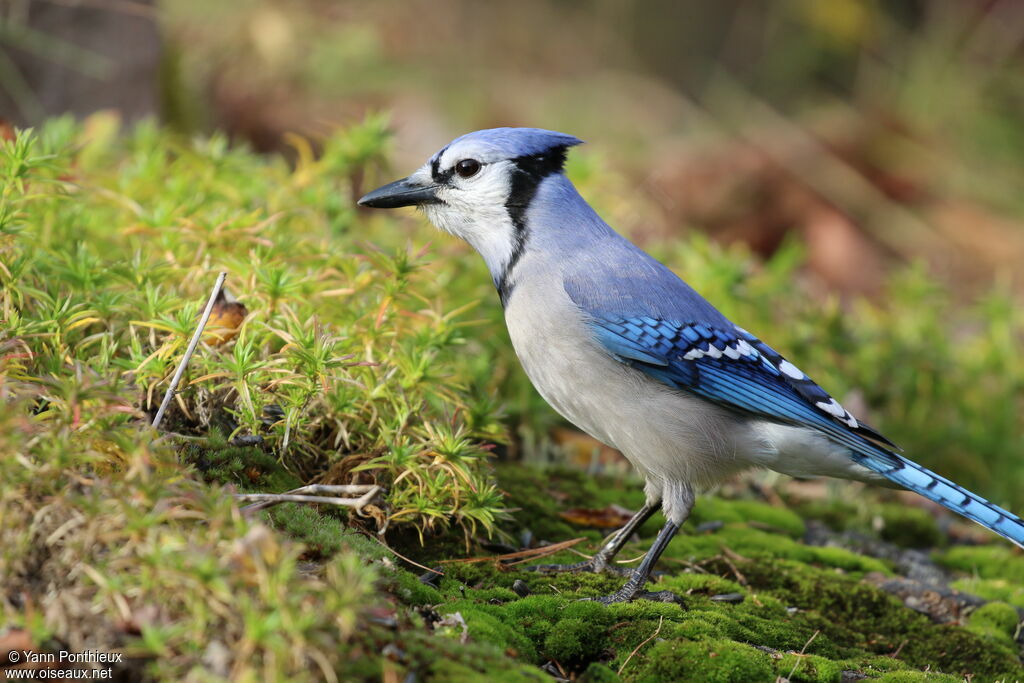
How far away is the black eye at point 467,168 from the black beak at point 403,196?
0.11m

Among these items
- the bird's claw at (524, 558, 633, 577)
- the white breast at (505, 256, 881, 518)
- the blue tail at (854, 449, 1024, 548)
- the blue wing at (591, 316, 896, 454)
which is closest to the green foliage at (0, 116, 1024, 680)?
the bird's claw at (524, 558, 633, 577)

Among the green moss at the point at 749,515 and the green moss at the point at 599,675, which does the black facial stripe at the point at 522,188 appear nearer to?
the green moss at the point at 749,515

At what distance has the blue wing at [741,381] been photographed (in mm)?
3096

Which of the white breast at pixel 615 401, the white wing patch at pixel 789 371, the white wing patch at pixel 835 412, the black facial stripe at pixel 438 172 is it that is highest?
the black facial stripe at pixel 438 172

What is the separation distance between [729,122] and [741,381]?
6542 millimetres

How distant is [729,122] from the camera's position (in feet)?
30.3

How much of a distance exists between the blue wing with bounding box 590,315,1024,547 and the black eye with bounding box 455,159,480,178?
0.72m

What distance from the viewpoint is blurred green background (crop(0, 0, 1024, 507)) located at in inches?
195

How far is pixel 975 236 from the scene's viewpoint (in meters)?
8.23

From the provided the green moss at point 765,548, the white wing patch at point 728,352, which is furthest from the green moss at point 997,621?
the white wing patch at point 728,352

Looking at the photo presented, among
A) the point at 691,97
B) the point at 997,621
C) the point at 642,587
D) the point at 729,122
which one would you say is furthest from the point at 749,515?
the point at 691,97

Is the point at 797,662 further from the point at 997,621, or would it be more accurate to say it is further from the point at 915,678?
the point at 997,621

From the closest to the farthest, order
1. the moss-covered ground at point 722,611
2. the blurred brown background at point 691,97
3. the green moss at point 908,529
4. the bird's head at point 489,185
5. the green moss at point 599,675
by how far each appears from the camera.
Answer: the green moss at point 599,675 → the moss-covered ground at point 722,611 → the bird's head at point 489,185 → the green moss at point 908,529 → the blurred brown background at point 691,97

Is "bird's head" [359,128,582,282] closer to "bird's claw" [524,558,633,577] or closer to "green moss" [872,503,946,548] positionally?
"bird's claw" [524,558,633,577]
